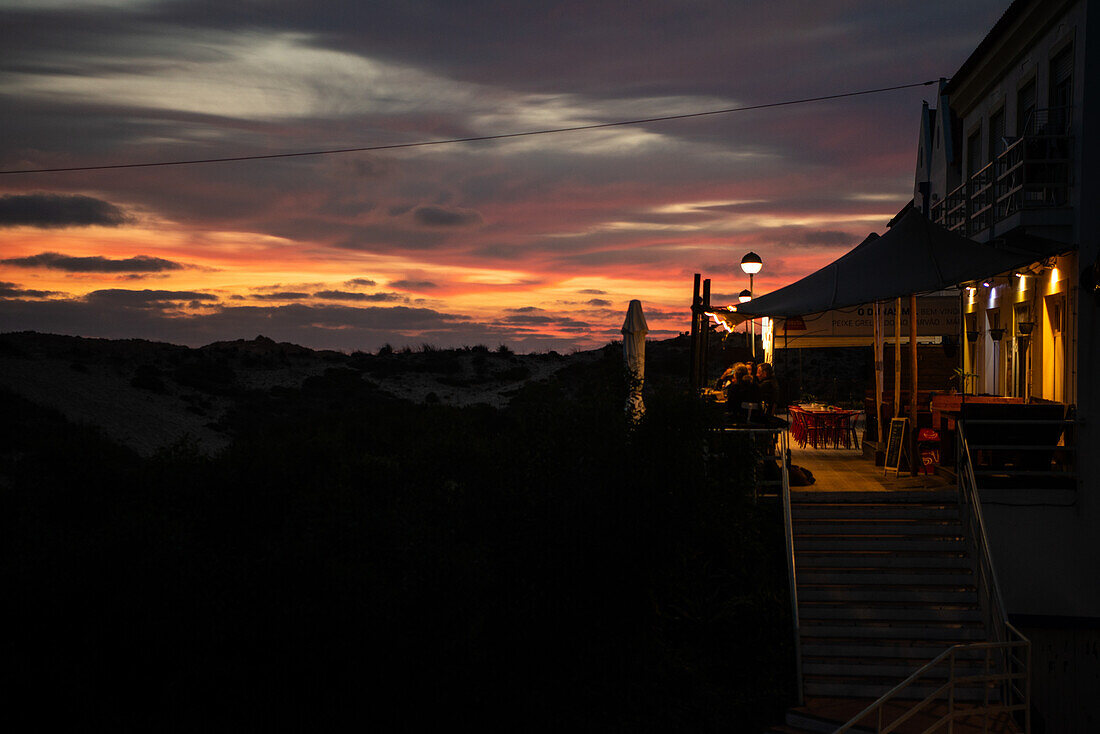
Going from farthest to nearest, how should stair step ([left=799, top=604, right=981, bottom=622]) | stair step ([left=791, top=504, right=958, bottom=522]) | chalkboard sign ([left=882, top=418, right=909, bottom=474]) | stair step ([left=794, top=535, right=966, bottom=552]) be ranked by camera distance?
chalkboard sign ([left=882, top=418, right=909, bottom=474]), stair step ([left=791, top=504, right=958, bottom=522]), stair step ([left=794, top=535, right=966, bottom=552]), stair step ([left=799, top=604, right=981, bottom=622])

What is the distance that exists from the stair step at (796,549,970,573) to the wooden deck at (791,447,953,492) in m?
1.28

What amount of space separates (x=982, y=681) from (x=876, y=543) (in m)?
2.29

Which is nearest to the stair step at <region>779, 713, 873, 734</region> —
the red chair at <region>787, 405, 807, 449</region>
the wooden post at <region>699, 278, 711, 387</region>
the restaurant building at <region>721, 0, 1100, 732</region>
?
the restaurant building at <region>721, 0, 1100, 732</region>

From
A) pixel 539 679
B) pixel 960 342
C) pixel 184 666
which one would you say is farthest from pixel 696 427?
pixel 960 342

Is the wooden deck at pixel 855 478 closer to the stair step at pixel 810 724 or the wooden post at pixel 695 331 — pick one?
the wooden post at pixel 695 331

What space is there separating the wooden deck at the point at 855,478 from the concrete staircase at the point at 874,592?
2.07ft

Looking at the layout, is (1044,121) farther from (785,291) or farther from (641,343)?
(641,343)

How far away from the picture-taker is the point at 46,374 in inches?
1565

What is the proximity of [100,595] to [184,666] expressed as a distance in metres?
1.57

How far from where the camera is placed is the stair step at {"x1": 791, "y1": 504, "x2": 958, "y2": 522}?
1075cm

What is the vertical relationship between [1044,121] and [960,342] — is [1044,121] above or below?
above

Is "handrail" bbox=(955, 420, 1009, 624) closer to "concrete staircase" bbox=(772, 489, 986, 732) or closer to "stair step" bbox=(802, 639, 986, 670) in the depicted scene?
"concrete staircase" bbox=(772, 489, 986, 732)

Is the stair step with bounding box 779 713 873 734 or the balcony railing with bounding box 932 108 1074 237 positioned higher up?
the balcony railing with bounding box 932 108 1074 237

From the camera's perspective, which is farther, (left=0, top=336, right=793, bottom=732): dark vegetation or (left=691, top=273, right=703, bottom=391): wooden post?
(left=691, top=273, right=703, bottom=391): wooden post
